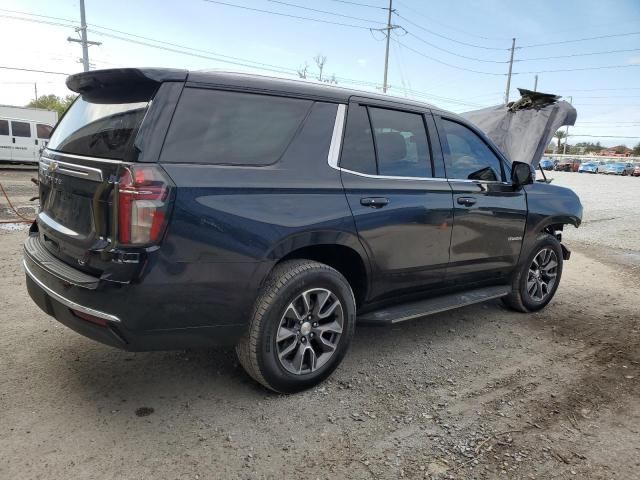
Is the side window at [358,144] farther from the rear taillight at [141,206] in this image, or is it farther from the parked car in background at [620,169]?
the parked car in background at [620,169]

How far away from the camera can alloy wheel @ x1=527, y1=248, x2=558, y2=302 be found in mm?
4918

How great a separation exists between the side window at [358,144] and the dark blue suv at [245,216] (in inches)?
0.6

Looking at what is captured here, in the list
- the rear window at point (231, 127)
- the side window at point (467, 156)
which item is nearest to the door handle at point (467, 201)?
the side window at point (467, 156)

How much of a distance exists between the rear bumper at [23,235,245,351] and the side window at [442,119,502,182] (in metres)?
2.28

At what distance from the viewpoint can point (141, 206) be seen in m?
2.39


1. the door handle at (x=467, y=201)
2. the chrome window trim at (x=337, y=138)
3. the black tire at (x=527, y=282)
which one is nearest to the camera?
the chrome window trim at (x=337, y=138)

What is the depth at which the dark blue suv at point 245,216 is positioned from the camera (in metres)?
2.46

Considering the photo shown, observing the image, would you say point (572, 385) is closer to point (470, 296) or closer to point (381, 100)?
point (470, 296)

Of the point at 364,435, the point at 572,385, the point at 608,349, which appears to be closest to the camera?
the point at 364,435

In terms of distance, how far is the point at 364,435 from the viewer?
2721mm

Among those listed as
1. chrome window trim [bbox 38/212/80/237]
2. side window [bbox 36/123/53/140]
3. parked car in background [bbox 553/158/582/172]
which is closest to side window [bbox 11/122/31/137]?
side window [bbox 36/123/53/140]

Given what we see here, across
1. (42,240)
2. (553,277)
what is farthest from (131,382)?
(553,277)

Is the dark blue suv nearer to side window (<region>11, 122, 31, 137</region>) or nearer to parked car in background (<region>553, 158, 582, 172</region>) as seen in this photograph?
side window (<region>11, 122, 31, 137</region>)

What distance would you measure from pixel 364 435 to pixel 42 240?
2.33 meters
